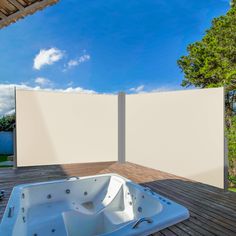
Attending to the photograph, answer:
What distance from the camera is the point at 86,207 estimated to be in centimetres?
308

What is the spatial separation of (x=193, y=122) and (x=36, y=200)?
114 inches

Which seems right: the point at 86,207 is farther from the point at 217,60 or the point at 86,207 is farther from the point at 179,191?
the point at 217,60

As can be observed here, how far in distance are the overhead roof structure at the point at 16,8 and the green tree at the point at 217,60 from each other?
423cm

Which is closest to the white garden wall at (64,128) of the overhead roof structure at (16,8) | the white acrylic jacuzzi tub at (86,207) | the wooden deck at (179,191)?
the wooden deck at (179,191)

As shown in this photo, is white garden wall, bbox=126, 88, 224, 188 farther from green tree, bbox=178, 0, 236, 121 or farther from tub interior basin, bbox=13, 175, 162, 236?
green tree, bbox=178, 0, 236, 121

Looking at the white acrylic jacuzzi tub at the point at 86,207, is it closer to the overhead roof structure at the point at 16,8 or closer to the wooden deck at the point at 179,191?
the wooden deck at the point at 179,191

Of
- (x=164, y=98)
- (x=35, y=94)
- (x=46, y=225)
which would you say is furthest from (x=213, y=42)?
(x=46, y=225)

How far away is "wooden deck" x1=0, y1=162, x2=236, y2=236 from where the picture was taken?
1927 millimetres

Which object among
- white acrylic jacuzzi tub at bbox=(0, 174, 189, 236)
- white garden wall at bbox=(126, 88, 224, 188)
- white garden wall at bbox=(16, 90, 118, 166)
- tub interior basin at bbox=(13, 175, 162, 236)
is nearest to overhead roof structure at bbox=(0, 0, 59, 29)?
white acrylic jacuzzi tub at bbox=(0, 174, 189, 236)

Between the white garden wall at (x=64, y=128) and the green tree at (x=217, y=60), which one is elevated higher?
the green tree at (x=217, y=60)

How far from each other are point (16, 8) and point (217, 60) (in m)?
5.58

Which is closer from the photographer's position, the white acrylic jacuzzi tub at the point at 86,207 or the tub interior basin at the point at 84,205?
the white acrylic jacuzzi tub at the point at 86,207

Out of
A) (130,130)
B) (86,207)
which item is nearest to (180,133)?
(130,130)

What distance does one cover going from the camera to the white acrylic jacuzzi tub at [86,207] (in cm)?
214
